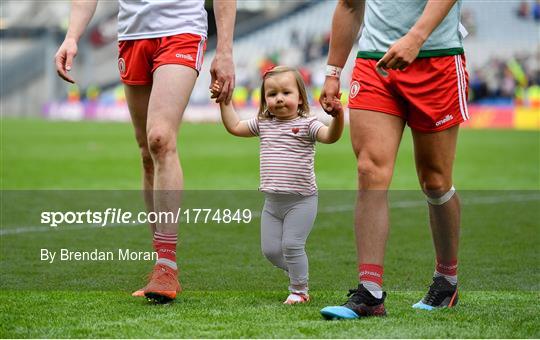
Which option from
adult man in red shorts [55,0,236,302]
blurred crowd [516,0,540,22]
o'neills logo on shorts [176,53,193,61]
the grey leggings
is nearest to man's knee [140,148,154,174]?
adult man in red shorts [55,0,236,302]

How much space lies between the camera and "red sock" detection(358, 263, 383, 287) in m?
4.90

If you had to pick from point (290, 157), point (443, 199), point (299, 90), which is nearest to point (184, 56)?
point (299, 90)

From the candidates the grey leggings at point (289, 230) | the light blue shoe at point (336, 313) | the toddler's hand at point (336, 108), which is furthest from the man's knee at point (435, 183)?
the light blue shoe at point (336, 313)

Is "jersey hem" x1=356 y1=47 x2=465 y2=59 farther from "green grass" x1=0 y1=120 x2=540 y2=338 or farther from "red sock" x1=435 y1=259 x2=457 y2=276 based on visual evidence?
"green grass" x1=0 y1=120 x2=540 y2=338

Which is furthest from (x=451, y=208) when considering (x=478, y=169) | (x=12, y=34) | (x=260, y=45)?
(x=12, y=34)

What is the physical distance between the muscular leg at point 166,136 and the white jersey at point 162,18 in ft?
0.74

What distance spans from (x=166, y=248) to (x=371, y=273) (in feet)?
3.60

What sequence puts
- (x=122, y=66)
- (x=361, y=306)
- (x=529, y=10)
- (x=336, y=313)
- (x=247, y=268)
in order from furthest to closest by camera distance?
(x=529, y=10) → (x=247, y=268) → (x=122, y=66) → (x=361, y=306) → (x=336, y=313)

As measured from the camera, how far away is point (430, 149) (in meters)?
5.15

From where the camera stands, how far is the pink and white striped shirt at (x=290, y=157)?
5539mm

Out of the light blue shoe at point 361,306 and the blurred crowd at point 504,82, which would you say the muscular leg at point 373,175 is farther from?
the blurred crowd at point 504,82

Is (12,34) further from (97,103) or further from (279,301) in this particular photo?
(279,301)

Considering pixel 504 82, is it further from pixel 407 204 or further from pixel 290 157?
pixel 290 157

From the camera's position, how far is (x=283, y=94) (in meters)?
5.57
